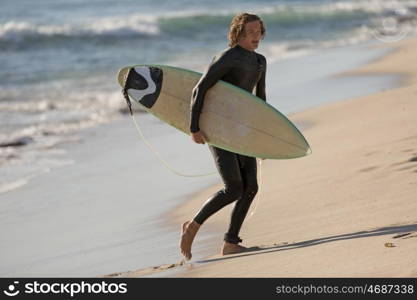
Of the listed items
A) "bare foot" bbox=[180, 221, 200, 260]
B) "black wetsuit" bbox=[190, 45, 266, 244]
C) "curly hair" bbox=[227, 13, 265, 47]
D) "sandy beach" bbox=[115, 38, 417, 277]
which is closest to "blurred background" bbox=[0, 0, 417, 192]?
"sandy beach" bbox=[115, 38, 417, 277]

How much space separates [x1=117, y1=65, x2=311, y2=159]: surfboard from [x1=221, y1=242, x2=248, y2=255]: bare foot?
557 millimetres

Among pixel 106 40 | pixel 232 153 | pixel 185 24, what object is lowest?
pixel 232 153

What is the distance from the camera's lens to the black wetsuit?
18.2 ft

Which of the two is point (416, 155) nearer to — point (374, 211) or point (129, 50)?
point (374, 211)

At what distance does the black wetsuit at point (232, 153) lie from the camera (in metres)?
5.55

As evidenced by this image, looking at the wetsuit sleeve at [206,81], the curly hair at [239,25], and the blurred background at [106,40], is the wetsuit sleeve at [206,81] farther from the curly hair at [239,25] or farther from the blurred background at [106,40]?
the blurred background at [106,40]

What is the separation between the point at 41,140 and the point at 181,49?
13.2m

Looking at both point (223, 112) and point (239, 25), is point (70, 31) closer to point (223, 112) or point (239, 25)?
point (223, 112)

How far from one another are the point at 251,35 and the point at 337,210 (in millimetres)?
1483

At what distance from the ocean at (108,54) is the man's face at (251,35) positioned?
167 centimetres

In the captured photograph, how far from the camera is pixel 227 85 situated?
5625mm

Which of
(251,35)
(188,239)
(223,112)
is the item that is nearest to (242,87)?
(223,112)

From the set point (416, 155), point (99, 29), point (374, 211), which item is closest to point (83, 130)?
point (416, 155)

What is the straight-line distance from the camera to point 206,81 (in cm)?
557
